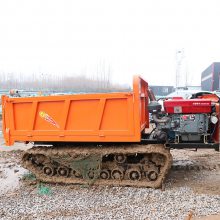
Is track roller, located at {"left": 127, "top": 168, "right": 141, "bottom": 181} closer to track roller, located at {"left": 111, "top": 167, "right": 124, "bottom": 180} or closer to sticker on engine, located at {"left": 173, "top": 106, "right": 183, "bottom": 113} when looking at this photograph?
track roller, located at {"left": 111, "top": 167, "right": 124, "bottom": 180}

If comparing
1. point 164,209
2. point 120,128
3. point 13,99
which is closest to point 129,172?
point 120,128

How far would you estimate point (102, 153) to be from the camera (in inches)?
254

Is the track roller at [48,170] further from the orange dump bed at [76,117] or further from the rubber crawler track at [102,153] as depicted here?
the orange dump bed at [76,117]

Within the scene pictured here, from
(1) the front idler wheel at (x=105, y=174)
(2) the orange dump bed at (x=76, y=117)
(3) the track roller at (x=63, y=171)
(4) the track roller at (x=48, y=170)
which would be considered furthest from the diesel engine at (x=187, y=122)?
(4) the track roller at (x=48, y=170)

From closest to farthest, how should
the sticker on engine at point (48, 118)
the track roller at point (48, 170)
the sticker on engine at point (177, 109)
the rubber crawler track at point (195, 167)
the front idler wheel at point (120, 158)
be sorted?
1. the front idler wheel at point (120, 158)
2. the sticker on engine at point (177, 109)
3. the sticker on engine at point (48, 118)
4. the track roller at point (48, 170)
5. the rubber crawler track at point (195, 167)

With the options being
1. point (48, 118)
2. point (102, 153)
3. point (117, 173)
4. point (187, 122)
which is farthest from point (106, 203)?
point (187, 122)

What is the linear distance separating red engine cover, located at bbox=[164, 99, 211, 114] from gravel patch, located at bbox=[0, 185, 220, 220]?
1.49 meters

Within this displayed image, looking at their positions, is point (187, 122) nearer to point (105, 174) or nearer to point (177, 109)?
point (177, 109)

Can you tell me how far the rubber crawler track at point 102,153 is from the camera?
6270 millimetres

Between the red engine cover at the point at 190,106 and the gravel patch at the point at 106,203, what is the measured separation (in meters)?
1.49

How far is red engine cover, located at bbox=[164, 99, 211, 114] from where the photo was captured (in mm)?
6453

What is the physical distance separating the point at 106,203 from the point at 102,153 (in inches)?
43.2

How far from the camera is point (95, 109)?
6465mm

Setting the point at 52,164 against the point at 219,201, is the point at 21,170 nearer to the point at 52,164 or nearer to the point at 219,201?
the point at 52,164
